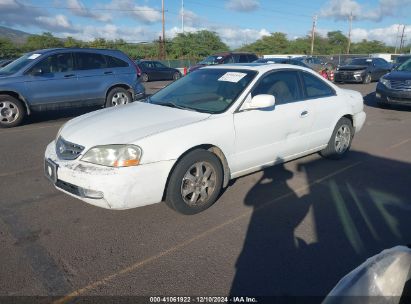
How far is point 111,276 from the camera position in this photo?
2799mm

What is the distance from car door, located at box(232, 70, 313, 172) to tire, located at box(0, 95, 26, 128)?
251 inches

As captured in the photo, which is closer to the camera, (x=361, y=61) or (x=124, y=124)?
(x=124, y=124)

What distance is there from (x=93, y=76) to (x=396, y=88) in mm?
8761

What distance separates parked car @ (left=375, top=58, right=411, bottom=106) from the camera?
10.4 m

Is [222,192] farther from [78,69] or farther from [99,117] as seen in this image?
[78,69]

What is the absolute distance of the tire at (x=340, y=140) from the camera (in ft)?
18.1

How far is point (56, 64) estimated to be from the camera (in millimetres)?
8711

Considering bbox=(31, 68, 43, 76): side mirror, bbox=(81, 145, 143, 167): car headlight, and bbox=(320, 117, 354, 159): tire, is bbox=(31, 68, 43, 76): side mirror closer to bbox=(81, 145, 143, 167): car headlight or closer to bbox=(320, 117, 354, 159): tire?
bbox=(81, 145, 143, 167): car headlight

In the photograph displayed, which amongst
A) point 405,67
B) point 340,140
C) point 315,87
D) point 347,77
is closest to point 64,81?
point 315,87

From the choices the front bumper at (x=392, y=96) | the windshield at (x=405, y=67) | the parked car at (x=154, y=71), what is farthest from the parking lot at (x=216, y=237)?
the parked car at (x=154, y=71)

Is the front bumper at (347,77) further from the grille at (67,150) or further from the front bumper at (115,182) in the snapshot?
the grille at (67,150)

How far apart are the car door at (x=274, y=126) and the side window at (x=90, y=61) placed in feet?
20.4

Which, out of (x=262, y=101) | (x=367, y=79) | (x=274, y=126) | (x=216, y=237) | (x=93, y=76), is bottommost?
(x=216, y=237)

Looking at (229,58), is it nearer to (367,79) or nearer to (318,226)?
(367,79)
